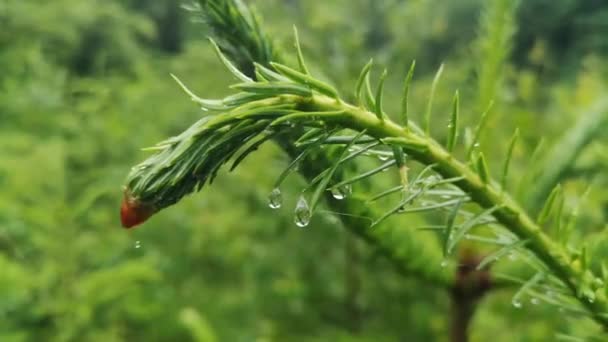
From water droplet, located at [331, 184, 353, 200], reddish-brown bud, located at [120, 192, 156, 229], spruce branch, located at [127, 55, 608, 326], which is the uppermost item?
spruce branch, located at [127, 55, 608, 326]

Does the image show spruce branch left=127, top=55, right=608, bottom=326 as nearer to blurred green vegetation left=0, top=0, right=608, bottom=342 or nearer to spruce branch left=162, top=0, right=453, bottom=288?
spruce branch left=162, top=0, right=453, bottom=288

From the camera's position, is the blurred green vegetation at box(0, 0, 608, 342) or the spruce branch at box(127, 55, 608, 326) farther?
the blurred green vegetation at box(0, 0, 608, 342)

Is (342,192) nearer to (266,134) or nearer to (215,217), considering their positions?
(266,134)

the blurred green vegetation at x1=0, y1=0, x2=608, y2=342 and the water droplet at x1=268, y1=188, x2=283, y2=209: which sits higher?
the water droplet at x1=268, y1=188, x2=283, y2=209

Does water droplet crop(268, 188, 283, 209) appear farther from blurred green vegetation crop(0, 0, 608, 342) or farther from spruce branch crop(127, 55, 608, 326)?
blurred green vegetation crop(0, 0, 608, 342)

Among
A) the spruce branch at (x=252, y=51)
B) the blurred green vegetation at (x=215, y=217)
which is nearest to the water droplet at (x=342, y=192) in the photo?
the spruce branch at (x=252, y=51)

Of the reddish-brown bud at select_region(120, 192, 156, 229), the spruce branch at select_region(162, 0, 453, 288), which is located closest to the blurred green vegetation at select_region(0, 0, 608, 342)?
the spruce branch at select_region(162, 0, 453, 288)

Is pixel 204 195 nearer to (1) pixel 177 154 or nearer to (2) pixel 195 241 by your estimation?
(2) pixel 195 241

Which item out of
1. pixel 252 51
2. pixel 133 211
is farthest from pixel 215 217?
pixel 133 211
